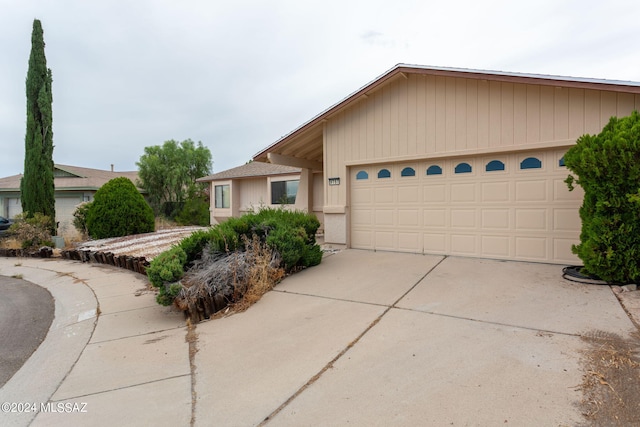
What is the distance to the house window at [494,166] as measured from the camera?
723cm

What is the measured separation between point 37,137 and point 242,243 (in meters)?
12.6

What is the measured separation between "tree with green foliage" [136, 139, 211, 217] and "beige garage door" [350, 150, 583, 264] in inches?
609

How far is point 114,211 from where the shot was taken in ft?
40.4

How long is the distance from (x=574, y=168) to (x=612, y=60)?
9949 mm

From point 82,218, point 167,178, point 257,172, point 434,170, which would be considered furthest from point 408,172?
point 167,178

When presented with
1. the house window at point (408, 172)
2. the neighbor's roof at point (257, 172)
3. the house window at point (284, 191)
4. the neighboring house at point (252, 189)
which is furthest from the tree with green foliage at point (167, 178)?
the house window at point (408, 172)

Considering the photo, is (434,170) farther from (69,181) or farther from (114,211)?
(69,181)

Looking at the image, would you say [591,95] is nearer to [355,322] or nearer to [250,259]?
[355,322]

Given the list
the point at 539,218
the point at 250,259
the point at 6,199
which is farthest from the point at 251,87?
the point at 6,199

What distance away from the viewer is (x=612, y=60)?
1164 centimetres

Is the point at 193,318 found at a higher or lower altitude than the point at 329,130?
lower

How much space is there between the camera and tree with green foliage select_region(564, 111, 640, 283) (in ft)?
15.1

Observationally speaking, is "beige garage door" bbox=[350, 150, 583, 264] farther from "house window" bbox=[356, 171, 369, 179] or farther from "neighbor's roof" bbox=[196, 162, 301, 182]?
"neighbor's roof" bbox=[196, 162, 301, 182]

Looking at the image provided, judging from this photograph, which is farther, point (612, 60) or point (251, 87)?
point (251, 87)
